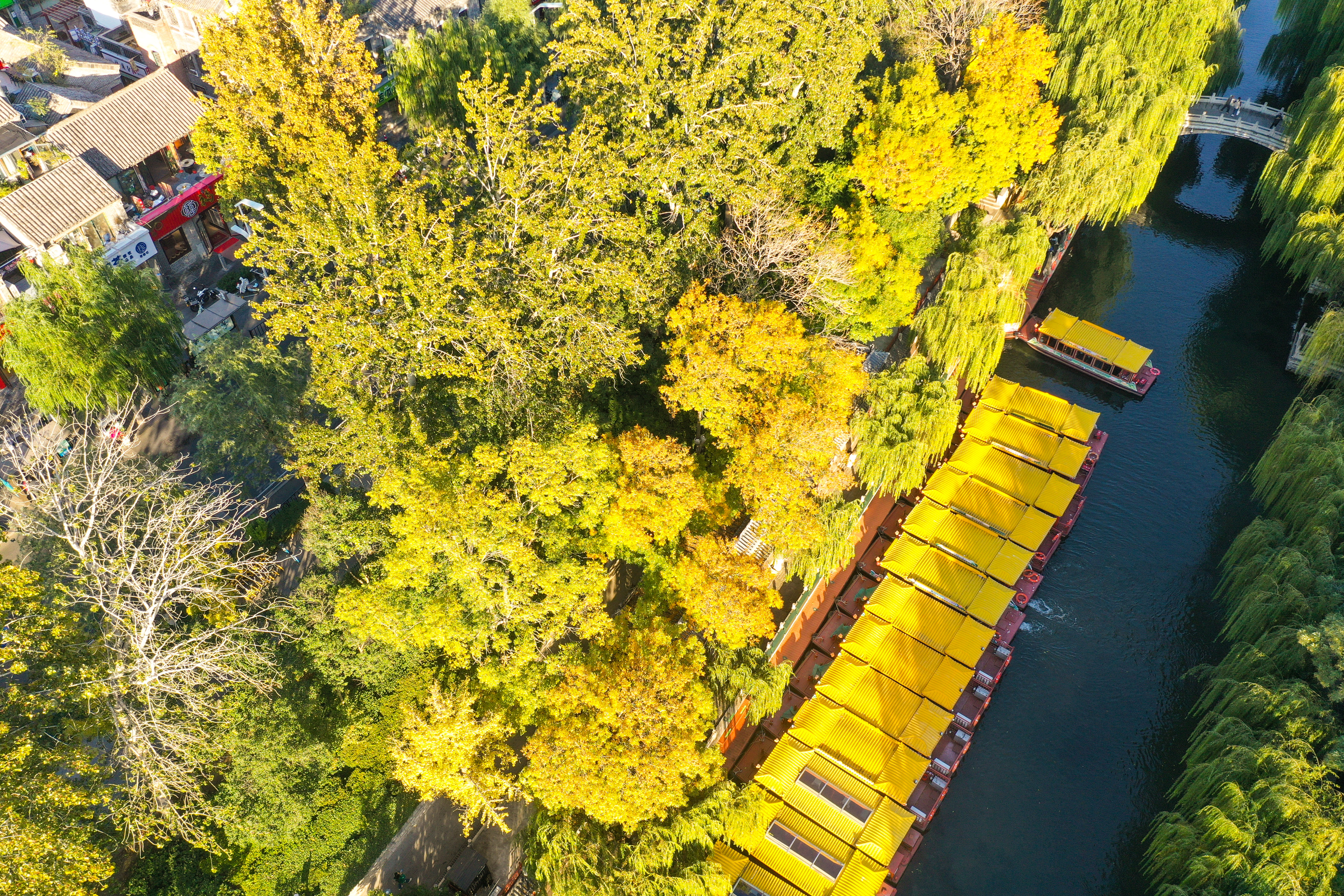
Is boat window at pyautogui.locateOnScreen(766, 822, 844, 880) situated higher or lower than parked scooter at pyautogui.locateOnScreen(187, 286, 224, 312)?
lower

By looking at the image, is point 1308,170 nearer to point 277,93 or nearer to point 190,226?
point 277,93

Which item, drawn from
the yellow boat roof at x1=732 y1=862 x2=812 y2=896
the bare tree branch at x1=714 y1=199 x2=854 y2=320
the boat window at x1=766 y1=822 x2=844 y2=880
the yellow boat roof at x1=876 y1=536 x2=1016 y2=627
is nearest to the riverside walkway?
the bare tree branch at x1=714 y1=199 x2=854 y2=320

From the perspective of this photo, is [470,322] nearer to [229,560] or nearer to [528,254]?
[528,254]

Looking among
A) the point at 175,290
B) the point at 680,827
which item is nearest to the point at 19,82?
the point at 175,290

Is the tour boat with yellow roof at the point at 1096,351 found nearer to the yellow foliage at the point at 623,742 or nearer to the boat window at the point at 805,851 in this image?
the boat window at the point at 805,851

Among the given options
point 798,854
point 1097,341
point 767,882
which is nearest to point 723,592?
point 798,854

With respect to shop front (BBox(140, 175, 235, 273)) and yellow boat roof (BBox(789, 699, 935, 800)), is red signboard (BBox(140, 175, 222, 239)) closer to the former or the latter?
shop front (BBox(140, 175, 235, 273))
